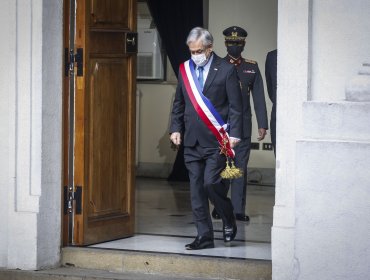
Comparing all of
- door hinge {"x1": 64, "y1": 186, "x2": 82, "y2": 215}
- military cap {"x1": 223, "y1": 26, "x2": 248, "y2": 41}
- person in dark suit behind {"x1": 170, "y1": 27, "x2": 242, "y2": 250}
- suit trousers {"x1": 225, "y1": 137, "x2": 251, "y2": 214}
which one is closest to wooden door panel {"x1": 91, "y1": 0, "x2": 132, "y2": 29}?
person in dark suit behind {"x1": 170, "y1": 27, "x2": 242, "y2": 250}

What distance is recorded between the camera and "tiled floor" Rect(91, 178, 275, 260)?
10.4 m

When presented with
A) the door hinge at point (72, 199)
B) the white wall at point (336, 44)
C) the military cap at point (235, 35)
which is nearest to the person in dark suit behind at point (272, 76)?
the military cap at point (235, 35)

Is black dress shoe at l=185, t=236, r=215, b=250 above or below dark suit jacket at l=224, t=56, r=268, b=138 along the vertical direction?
below

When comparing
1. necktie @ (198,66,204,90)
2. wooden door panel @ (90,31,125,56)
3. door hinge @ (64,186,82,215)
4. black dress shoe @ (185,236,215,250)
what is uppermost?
wooden door panel @ (90,31,125,56)

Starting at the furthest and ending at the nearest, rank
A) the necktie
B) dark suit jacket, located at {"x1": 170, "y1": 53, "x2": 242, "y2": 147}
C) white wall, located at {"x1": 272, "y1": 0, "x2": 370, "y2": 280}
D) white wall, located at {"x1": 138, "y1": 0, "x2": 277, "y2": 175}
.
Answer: white wall, located at {"x1": 138, "y1": 0, "x2": 277, "y2": 175}, the necktie, dark suit jacket, located at {"x1": 170, "y1": 53, "x2": 242, "y2": 147}, white wall, located at {"x1": 272, "y1": 0, "x2": 370, "y2": 280}

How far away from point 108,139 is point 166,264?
4.35ft

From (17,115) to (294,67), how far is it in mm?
2514

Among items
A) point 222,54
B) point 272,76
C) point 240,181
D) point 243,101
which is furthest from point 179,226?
point 222,54

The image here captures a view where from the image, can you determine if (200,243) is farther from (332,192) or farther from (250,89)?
(250,89)

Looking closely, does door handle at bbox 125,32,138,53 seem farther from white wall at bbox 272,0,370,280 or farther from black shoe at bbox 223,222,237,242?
white wall at bbox 272,0,370,280

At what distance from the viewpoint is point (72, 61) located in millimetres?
10359

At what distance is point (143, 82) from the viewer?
17.8 m

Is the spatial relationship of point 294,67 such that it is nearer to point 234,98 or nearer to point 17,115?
point 234,98

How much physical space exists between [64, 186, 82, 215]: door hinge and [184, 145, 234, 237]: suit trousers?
3.15 ft
